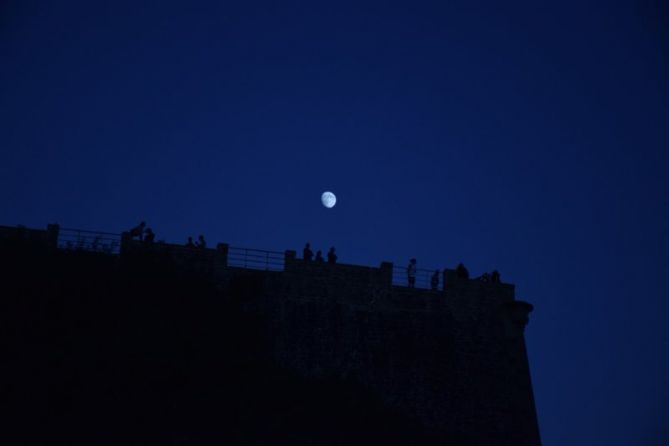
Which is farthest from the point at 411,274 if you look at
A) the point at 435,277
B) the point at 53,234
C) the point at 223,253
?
the point at 53,234

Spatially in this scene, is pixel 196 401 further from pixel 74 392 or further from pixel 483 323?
pixel 483 323

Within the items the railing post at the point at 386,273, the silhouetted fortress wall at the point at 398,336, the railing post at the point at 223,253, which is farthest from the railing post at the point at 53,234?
the railing post at the point at 386,273

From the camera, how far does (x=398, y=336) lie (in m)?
30.9

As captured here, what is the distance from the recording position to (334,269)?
30750 millimetres

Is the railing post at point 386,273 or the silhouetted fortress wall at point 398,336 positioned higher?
the railing post at point 386,273

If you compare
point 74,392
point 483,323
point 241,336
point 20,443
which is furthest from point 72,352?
point 483,323

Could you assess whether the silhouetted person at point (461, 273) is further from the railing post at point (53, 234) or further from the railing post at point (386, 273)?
the railing post at point (53, 234)

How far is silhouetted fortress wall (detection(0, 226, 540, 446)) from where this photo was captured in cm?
2947

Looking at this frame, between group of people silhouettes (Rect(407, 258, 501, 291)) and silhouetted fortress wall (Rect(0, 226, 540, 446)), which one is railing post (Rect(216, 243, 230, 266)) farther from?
group of people silhouettes (Rect(407, 258, 501, 291))

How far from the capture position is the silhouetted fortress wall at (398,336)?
96.7 ft

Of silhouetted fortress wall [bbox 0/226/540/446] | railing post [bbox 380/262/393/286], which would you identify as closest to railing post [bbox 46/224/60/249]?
silhouetted fortress wall [bbox 0/226/540/446]

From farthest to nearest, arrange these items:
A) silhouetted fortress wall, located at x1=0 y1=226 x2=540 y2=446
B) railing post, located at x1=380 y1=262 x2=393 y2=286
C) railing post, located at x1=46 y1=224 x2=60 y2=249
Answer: railing post, located at x1=380 y1=262 x2=393 y2=286
silhouetted fortress wall, located at x1=0 y1=226 x2=540 y2=446
railing post, located at x1=46 y1=224 x2=60 y2=249

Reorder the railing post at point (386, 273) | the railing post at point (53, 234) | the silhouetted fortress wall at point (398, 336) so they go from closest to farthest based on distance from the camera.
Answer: the railing post at point (53, 234), the silhouetted fortress wall at point (398, 336), the railing post at point (386, 273)

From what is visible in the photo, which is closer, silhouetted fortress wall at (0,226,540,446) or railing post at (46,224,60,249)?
railing post at (46,224,60,249)
